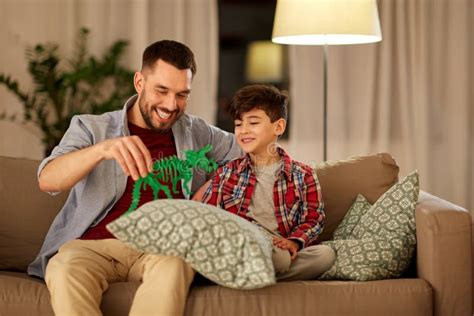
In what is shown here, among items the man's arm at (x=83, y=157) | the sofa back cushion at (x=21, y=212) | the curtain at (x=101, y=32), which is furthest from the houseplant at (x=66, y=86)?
the man's arm at (x=83, y=157)

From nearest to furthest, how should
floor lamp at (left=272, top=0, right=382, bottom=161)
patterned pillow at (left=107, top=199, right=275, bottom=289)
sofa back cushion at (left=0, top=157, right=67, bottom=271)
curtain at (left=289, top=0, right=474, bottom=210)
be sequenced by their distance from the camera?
1. patterned pillow at (left=107, top=199, right=275, bottom=289)
2. sofa back cushion at (left=0, top=157, right=67, bottom=271)
3. floor lamp at (left=272, top=0, right=382, bottom=161)
4. curtain at (left=289, top=0, right=474, bottom=210)

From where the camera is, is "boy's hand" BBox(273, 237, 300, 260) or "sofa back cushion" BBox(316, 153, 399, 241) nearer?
"boy's hand" BBox(273, 237, 300, 260)

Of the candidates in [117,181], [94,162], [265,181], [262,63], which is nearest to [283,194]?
[265,181]

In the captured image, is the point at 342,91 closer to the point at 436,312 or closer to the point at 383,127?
the point at 383,127

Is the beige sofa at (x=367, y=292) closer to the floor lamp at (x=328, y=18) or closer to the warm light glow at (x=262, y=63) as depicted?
the floor lamp at (x=328, y=18)

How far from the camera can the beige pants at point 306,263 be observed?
2652 mm

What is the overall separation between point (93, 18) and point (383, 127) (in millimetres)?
1933

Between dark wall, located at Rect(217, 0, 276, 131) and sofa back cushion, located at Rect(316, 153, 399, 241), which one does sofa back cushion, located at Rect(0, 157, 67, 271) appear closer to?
sofa back cushion, located at Rect(316, 153, 399, 241)

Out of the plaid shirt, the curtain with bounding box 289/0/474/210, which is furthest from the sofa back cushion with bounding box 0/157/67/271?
the curtain with bounding box 289/0/474/210

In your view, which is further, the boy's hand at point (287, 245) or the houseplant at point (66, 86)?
the houseplant at point (66, 86)

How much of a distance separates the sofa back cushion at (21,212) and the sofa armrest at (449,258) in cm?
132

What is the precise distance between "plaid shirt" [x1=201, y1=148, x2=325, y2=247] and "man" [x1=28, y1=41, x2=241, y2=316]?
0.12m

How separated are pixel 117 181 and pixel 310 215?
0.66 metres

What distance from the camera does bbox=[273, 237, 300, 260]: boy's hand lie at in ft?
8.93
